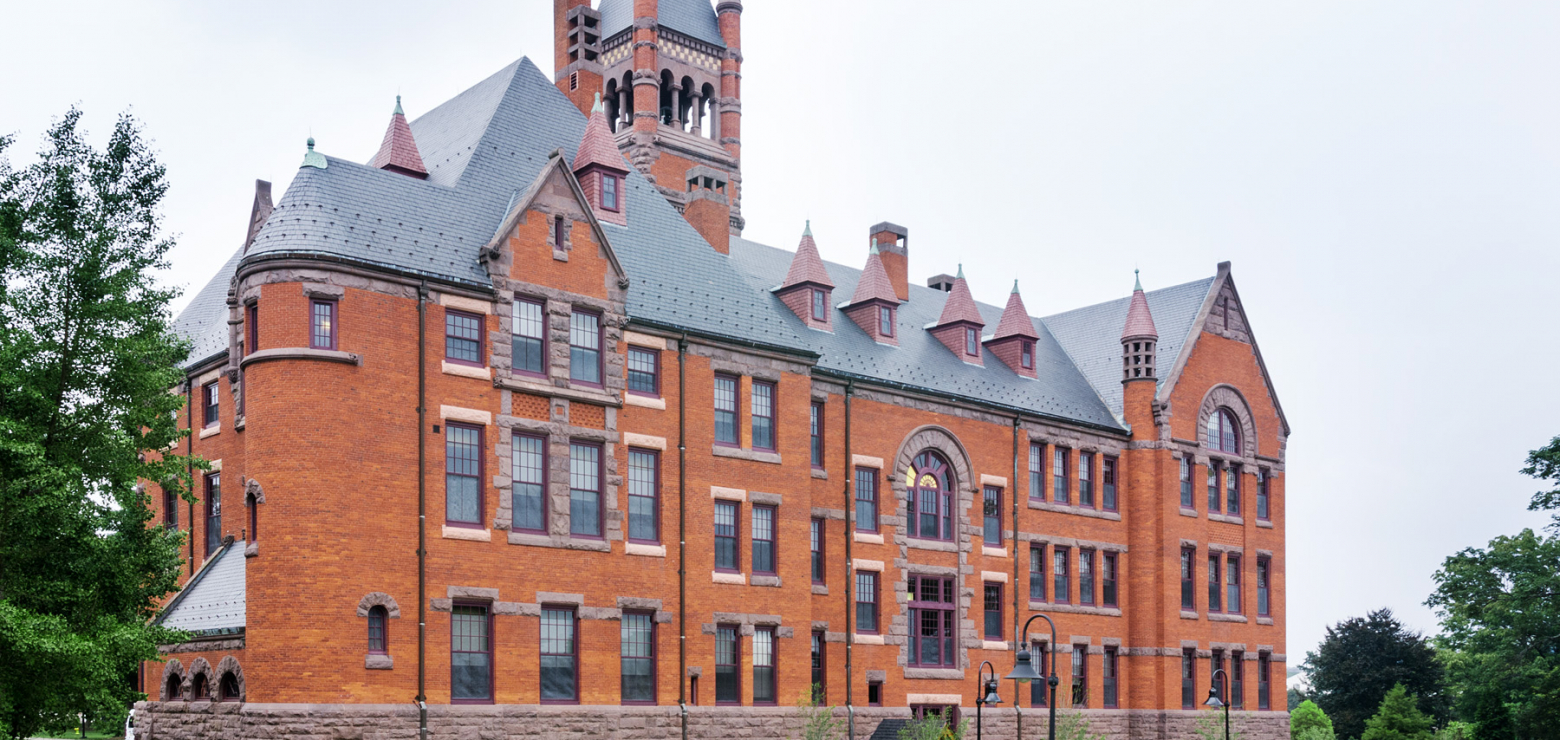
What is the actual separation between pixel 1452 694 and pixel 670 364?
5997 cm

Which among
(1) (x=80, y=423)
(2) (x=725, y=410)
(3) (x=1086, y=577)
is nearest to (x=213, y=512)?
(1) (x=80, y=423)

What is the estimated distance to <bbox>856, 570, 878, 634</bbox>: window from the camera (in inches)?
1802

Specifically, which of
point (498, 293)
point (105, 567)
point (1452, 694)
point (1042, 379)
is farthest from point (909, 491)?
point (1452, 694)

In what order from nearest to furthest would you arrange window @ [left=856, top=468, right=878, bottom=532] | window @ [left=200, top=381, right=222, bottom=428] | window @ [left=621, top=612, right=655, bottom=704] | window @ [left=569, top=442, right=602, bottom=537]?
1. window @ [left=569, top=442, right=602, bottom=537]
2. window @ [left=621, top=612, right=655, bottom=704]
3. window @ [left=200, top=381, right=222, bottom=428]
4. window @ [left=856, top=468, right=878, bottom=532]

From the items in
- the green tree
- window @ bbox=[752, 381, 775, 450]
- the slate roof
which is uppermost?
the slate roof

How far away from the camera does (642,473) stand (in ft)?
127

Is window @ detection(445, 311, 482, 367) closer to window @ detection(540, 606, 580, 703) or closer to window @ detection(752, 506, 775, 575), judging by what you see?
window @ detection(540, 606, 580, 703)

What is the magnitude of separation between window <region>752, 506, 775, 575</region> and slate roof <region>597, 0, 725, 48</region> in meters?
30.5

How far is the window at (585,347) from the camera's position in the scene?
123ft

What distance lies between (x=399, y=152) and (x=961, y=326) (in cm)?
2137

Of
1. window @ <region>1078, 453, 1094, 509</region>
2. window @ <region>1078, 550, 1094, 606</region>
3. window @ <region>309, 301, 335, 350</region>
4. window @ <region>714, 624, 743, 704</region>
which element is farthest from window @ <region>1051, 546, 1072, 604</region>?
window @ <region>309, 301, 335, 350</region>

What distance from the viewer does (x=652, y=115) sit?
63.4m

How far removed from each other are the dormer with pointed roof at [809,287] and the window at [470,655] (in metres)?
16.6

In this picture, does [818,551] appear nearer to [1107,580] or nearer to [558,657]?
[558,657]
